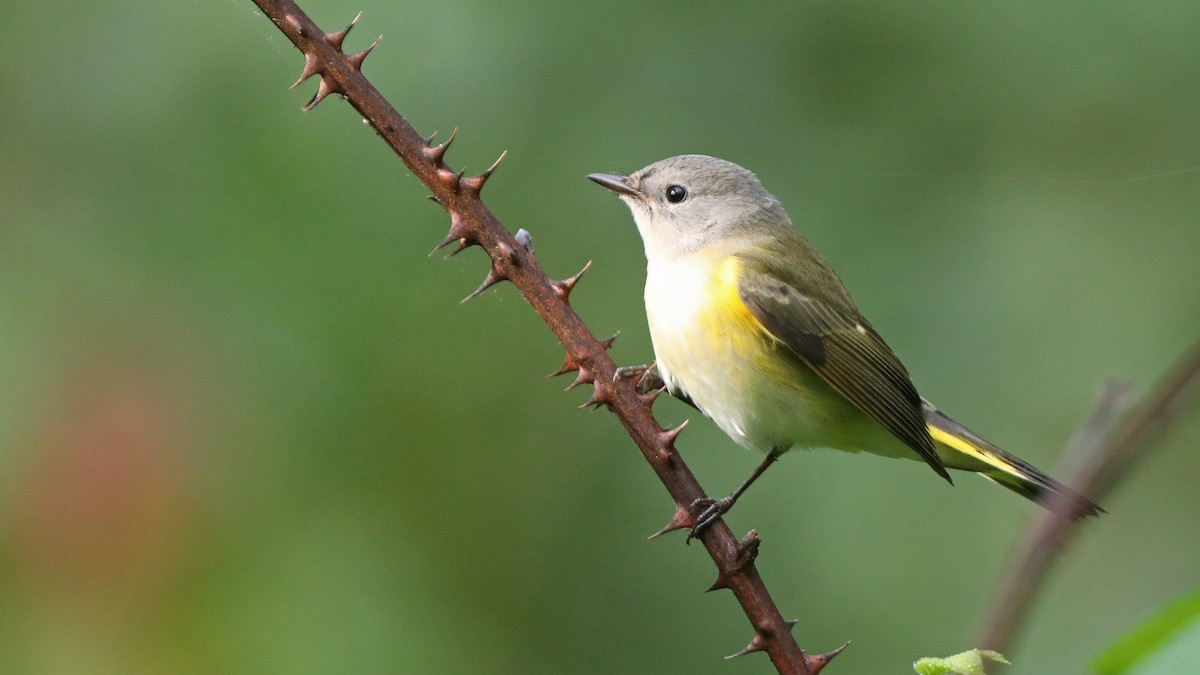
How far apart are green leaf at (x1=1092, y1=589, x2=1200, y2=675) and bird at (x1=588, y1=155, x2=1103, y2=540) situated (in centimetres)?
259

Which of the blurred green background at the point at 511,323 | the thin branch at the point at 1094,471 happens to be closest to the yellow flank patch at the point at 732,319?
the blurred green background at the point at 511,323

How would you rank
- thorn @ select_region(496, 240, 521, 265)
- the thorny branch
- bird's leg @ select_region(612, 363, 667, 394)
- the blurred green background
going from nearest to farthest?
the thorny branch
thorn @ select_region(496, 240, 521, 265)
bird's leg @ select_region(612, 363, 667, 394)
the blurred green background

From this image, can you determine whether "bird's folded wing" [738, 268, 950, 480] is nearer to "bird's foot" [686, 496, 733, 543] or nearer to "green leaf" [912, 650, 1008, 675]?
"bird's foot" [686, 496, 733, 543]

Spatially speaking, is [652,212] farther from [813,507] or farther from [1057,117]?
[1057,117]

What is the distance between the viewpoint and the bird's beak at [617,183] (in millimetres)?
3910

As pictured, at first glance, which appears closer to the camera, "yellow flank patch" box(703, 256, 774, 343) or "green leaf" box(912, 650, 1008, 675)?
"green leaf" box(912, 650, 1008, 675)

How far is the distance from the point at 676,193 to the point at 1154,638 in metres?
3.41

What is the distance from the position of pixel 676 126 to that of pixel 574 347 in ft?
10.3

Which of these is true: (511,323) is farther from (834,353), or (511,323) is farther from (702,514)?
(702,514)

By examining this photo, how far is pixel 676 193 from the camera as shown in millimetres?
4074

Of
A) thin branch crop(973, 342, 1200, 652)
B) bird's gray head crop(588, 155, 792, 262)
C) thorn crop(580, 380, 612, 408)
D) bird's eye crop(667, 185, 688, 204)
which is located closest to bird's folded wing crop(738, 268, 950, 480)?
bird's gray head crop(588, 155, 792, 262)

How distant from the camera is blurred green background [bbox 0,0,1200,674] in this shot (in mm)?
3760

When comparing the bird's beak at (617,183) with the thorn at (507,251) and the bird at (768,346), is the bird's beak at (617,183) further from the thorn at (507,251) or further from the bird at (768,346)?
the thorn at (507,251)

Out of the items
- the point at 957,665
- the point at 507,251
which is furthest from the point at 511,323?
the point at 957,665
